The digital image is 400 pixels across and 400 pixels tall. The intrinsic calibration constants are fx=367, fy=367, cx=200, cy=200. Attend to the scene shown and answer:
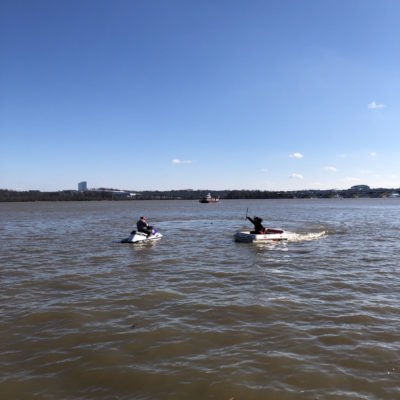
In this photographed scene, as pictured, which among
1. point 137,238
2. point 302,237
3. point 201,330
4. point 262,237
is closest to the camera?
point 201,330

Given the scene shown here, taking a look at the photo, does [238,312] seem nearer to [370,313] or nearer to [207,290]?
[207,290]

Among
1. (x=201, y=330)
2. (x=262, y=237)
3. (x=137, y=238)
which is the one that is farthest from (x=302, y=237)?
(x=201, y=330)

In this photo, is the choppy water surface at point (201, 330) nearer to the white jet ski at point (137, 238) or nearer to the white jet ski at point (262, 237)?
the white jet ski at point (137, 238)

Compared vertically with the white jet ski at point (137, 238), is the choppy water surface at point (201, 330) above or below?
below

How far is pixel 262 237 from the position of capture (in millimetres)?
24703

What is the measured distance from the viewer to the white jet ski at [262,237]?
24.4 m

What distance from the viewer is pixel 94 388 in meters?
6.12

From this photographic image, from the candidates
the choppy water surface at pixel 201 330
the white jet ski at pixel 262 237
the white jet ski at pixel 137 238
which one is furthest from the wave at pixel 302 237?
the white jet ski at pixel 137 238

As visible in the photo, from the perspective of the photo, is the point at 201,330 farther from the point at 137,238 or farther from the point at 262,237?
the point at 262,237

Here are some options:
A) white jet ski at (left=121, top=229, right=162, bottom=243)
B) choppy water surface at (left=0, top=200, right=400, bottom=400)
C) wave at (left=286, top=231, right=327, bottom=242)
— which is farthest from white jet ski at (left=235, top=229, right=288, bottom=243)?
choppy water surface at (left=0, top=200, right=400, bottom=400)

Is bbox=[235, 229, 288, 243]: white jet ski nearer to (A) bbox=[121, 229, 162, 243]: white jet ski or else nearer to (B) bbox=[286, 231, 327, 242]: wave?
(B) bbox=[286, 231, 327, 242]: wave

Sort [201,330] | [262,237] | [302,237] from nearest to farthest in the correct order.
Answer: [201,330], [262,237], [302,237]

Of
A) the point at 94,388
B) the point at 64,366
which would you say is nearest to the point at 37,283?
the point at 64,366

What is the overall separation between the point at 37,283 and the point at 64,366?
7086mm
